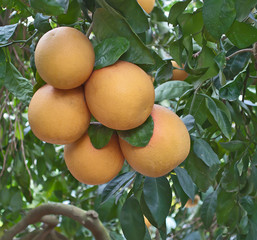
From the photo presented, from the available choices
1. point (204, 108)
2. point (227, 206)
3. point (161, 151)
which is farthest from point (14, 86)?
point (227, 206)

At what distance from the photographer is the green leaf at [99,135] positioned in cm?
69

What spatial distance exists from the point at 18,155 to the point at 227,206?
2.55 ft

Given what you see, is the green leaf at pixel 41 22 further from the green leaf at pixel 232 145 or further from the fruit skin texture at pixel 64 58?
the green leaf at pixel 232 145

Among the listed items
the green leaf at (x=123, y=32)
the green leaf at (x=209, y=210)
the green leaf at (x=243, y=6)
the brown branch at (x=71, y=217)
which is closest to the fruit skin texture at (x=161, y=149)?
the green leaf at (x=123, y=32)

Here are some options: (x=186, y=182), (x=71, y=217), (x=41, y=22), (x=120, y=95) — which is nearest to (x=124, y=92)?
(x=120, y=95)

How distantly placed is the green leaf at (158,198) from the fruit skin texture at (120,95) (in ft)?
0.71

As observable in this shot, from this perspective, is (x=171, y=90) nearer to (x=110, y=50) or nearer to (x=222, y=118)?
(x=222, y=118)

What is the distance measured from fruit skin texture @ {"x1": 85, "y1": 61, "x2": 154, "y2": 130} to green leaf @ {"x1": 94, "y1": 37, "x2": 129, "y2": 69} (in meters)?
0.01

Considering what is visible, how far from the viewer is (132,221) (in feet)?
2.72

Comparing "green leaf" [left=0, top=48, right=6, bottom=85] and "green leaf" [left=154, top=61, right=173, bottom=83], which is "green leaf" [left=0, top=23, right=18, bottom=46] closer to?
"green leaf" [left=0, top=48, right=6, bottom=85]

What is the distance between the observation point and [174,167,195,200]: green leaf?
853 millimetres

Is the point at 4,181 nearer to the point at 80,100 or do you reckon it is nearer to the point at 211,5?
the point at 80,100

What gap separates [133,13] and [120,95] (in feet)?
0.48

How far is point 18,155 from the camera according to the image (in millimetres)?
1471
